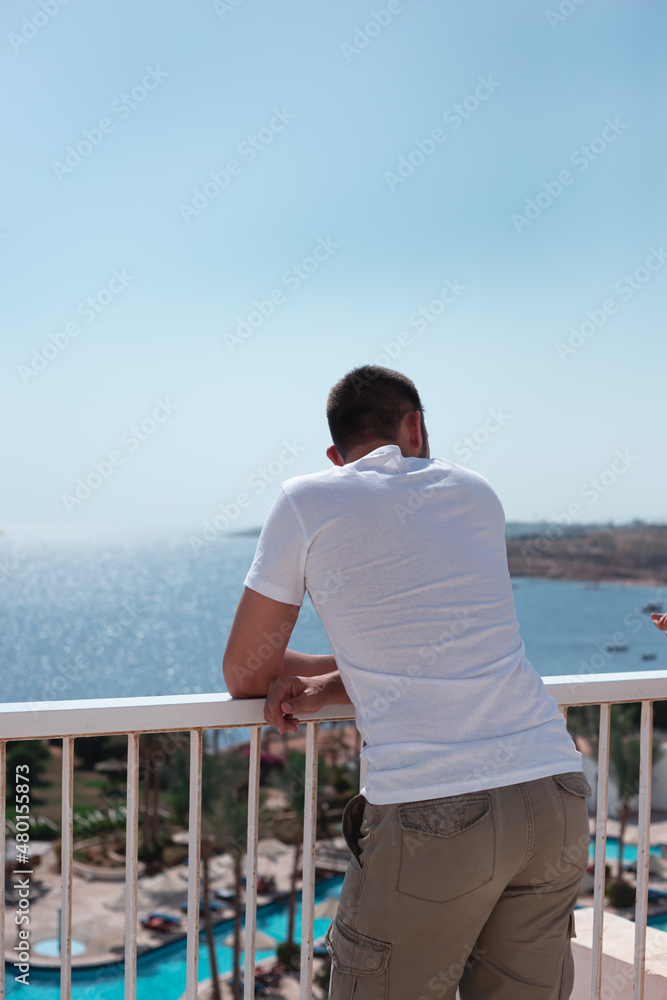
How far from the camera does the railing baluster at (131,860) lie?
133 centimetres

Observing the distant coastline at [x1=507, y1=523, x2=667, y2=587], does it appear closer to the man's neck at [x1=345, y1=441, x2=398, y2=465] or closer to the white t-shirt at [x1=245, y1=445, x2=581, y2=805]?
the man's neck at [x1=345, y1=441, x2=398, y2=465]

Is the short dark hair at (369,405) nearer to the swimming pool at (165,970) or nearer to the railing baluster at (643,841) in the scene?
the railing baluster at (643,841)

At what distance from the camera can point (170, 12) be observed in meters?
9.98

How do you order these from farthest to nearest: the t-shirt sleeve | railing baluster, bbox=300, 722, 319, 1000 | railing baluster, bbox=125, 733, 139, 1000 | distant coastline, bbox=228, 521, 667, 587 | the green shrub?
distant coastline, bbox=228, 521, 667, 587
the green shrub
railing baluster, bbox=300, 722, 319, 1000
railing baluster, bbox=125, 733, 139, 1000
the t-shirt sleeve

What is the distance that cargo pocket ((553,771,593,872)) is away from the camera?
1.15 m

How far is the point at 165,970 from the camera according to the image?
62.7 ft

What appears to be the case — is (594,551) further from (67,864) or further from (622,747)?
(67,864)

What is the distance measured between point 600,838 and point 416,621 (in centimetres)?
95

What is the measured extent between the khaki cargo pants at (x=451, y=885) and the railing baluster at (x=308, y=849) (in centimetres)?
28

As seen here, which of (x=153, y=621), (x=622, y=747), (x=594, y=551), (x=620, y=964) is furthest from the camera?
(x=153, y=621)

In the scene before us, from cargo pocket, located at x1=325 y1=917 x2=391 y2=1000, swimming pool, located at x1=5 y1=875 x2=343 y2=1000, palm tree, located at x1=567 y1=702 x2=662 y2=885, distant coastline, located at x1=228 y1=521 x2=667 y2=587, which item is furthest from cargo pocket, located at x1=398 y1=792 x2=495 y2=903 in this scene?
distant coastline, located at x1=228 y1=521 x2=667 y2=587

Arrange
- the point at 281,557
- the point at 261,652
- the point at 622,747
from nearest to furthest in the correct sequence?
1. the point at 281,557
2. the point at 261,652
3. the point at 622,747

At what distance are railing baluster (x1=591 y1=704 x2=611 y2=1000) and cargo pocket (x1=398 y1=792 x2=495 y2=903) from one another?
0.62 metres

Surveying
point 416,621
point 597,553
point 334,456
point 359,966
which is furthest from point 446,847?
point 597,553
